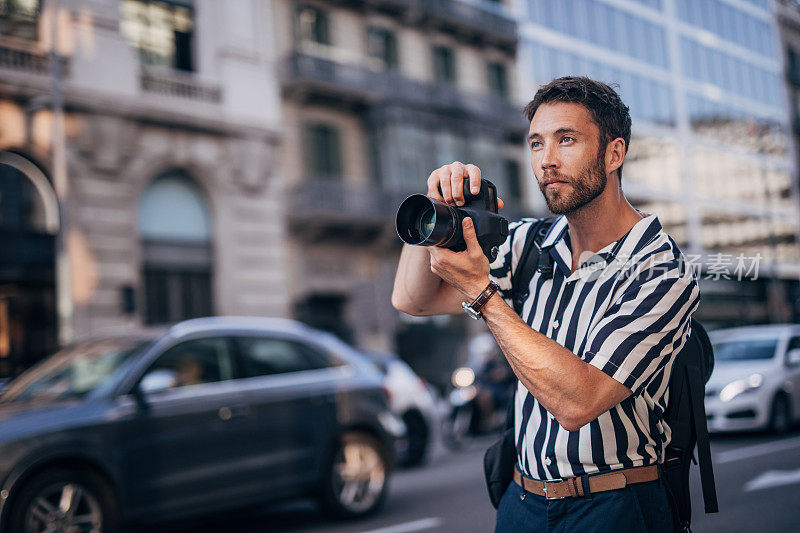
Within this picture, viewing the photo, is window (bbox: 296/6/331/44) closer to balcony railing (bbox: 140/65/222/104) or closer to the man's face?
balcony railing (bbox: 140/65/222/104)

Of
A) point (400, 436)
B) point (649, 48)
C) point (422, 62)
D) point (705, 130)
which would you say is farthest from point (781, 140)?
point (400, 436)

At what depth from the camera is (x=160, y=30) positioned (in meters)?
17.9

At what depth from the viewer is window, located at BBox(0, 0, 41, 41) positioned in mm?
15273

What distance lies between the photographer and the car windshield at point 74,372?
5867mm

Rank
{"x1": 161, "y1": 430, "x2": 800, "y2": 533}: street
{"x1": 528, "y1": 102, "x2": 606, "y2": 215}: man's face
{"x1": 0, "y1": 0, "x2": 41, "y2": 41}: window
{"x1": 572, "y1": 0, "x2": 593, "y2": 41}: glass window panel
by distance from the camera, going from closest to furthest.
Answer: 1. {"x1": 528, "y1": 102, "x2": 606, "y2": 215}: man's face
2. {"x1": 161, "y1": 430, "x2": 800, "y2": 533}: street
3. {"x1": 0, "y1": 0, "x2": 41, "y2": 41}: window
4. {"x1": 572, "y1": 0, "x2": 593, "y2": 41}: glass window panel

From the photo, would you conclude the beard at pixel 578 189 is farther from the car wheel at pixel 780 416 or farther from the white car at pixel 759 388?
the car wheel at pixel 780 416

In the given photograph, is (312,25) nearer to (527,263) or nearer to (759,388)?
(759,388)

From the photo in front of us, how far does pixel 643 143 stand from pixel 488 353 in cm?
2289

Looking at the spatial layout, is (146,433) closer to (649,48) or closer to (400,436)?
(400,436)

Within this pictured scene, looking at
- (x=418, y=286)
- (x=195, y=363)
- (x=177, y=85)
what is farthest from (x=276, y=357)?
(x=177, y=85)

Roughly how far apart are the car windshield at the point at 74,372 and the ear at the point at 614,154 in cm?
462

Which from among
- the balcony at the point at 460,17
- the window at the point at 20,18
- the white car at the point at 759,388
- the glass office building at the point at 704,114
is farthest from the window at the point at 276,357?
the glass office building at the point at 704,114

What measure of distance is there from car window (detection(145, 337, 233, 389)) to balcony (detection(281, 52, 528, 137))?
42.3 feet

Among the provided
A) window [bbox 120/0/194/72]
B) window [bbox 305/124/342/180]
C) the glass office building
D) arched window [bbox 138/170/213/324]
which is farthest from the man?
the glass office building
